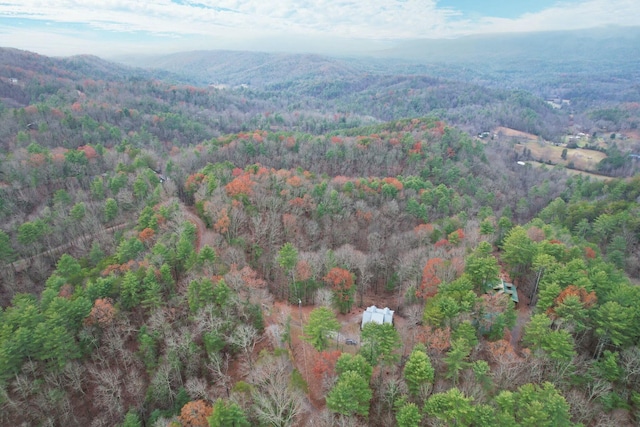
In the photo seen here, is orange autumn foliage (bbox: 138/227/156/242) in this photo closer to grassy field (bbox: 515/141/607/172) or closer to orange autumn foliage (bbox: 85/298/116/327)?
orange autumn foliage (bbox: 85/298/116/327)

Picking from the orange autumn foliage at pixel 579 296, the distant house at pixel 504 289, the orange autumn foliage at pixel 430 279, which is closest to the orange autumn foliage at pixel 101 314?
the orange autumn foliage at pixel 430 279

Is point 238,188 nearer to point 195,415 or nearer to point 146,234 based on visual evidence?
point 146,234

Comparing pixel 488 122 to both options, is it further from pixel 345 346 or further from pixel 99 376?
pixel 99 376

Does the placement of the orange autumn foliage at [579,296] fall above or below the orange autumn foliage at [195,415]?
above

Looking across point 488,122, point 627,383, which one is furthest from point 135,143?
point 488,122

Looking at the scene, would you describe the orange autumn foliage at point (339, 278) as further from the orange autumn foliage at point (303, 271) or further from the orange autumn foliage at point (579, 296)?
the orange autumn foliage at point (579, 296)

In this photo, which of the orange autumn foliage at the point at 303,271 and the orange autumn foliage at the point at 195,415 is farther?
the orange autumn foliage at the point at 303,271
